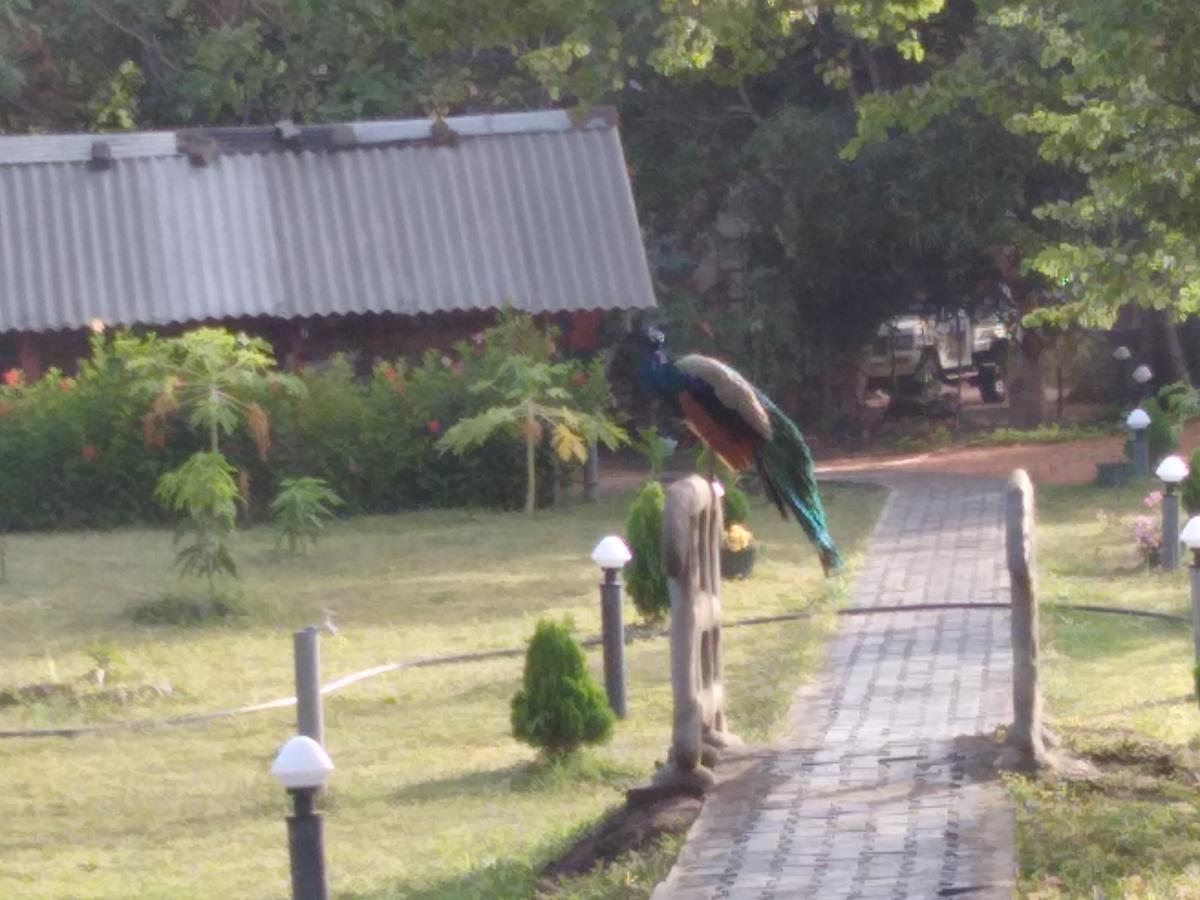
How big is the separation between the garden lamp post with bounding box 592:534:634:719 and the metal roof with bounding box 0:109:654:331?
37.4 ft

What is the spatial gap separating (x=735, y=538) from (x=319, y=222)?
992 centimetres

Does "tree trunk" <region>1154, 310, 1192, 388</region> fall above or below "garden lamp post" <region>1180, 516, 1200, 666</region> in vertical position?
above

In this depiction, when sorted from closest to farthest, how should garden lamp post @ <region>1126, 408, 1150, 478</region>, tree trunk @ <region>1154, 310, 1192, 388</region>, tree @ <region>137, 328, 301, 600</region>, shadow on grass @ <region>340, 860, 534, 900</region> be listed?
1. shadow on grass @ <region>340, 860, 534, 900</region>
2. tree @ <region>137, 328, 301, 600</region>
3. garden lamp post @ <region>1126, 408, 1150, 478</region>
4. tree trunk @ <region>1154, 310, 1192, 388</region>

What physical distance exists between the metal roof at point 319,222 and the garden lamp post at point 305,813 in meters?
15.6

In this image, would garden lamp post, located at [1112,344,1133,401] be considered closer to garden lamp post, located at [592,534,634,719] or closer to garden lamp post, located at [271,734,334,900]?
garden lamp post, located at [592,534,634,719]

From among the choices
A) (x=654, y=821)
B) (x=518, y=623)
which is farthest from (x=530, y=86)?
(x=654, y=821)

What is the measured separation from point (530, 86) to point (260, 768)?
1920cm

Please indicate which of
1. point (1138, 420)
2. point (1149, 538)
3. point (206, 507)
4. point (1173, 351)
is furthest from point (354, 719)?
point (1173, 351)

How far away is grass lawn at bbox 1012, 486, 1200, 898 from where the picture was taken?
6227 millimetres

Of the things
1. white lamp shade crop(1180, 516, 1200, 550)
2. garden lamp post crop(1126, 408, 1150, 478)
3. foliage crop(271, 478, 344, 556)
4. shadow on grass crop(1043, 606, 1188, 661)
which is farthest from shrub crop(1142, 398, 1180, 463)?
white lamp shade crop(1180, 516, 1200, 550)

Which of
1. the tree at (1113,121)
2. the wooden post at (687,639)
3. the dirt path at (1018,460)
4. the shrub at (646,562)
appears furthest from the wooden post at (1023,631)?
the dirt path at (1018,460)

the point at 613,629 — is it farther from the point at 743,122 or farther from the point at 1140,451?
the point at 743,122

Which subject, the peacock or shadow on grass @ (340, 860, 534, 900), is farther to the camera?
the peacock

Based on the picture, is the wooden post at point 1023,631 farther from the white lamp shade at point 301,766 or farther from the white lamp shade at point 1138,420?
the white lamp shade at point 1138,420
